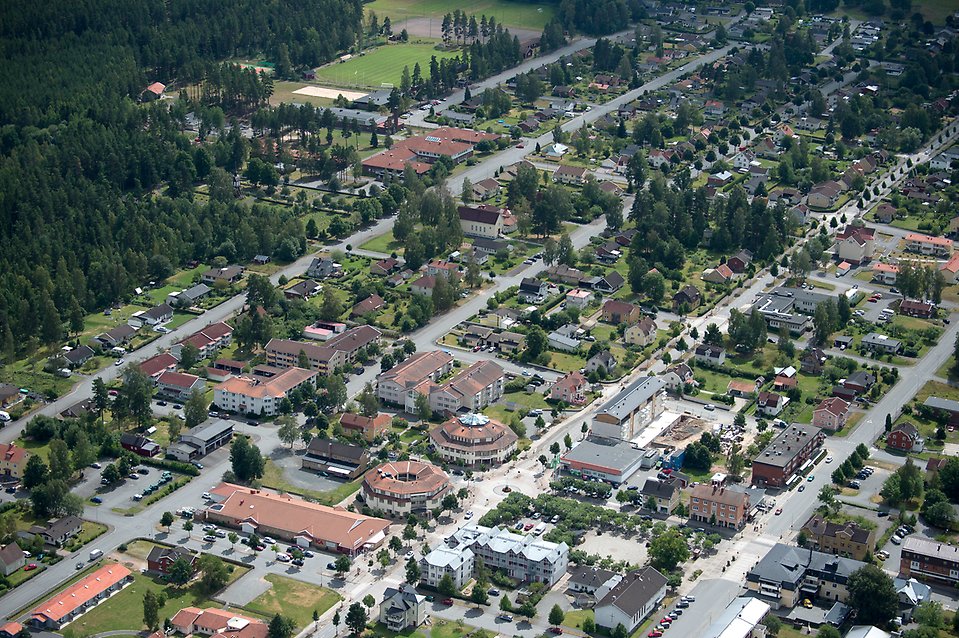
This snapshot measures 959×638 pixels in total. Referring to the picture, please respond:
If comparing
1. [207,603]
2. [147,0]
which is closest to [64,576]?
[207,603]

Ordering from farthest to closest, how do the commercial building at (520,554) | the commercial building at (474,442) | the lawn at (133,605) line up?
the commercial building at (474,442), the commercial building at (520,554), the lawn at (133,605)

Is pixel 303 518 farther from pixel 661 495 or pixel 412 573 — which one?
pixel 661 495

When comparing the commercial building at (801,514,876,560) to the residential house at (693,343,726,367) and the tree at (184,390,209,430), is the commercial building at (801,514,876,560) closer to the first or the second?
the residential house at (693,343,726,367)

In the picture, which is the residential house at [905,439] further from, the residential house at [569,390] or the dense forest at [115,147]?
the dense forest at [115,147]

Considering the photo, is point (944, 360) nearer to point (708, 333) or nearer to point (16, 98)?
point (708, 333)

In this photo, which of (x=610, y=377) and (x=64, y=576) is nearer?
(x=64, y=576)

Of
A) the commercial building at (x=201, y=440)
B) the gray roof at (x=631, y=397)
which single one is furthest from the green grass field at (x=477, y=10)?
the commercial building at (x=201, y=440)
